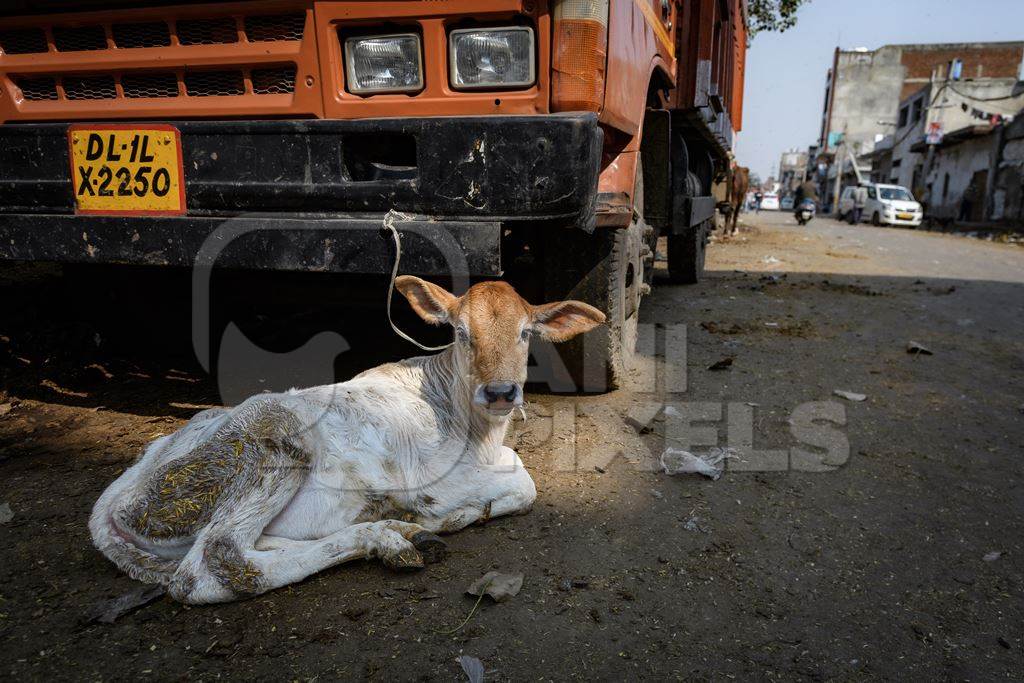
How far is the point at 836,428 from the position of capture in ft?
12.6

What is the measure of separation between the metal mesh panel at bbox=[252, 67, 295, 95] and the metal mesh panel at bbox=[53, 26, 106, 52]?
73cm

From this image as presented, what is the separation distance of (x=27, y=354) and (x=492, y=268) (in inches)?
136

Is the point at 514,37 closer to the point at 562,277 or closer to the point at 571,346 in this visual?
the point at 562,277

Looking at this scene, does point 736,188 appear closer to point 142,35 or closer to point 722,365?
point 722,365

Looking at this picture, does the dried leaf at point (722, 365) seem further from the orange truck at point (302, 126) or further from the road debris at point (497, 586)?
the road debris at point (497, 586)

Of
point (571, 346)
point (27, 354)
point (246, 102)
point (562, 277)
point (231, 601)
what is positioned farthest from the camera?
point (27, 354)

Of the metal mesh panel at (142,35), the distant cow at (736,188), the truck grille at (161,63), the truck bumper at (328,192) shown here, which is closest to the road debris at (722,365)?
the truck bumper at (328,192)

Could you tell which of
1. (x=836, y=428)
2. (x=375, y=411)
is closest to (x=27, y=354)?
(x=375, y=411)

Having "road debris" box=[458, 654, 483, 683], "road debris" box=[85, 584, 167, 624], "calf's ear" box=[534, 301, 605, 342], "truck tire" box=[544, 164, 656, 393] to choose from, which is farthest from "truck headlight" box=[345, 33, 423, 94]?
"road debris" box=[458, 654, 483, 683]

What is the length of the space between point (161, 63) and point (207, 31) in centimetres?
25

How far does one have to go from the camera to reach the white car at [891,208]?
26.6 metres

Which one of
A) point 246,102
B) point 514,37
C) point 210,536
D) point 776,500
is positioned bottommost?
point 776,500

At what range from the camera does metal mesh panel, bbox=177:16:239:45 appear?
2.89m

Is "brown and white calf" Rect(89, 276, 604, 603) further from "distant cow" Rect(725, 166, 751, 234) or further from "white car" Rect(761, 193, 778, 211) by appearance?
"white car" Rect(761, 193, 778, 211)
